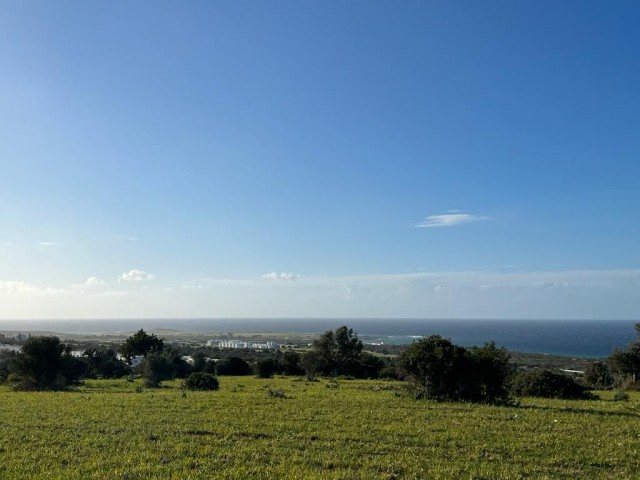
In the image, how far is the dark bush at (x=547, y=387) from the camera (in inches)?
1096

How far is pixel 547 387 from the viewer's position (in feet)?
92.3

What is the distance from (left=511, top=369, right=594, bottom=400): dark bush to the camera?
2783 cm

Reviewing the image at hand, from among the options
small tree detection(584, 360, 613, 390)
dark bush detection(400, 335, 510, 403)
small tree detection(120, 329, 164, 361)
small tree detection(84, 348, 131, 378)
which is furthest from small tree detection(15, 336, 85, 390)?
small tree detection(584, 360, 613, 390)

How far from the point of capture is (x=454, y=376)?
23359 millimetres

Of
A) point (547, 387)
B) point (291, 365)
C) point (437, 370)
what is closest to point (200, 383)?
point (437, 370)

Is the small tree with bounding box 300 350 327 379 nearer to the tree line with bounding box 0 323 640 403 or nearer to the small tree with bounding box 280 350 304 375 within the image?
the tree line with bounding box 0 323 640 403

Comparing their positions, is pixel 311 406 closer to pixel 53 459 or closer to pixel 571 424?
pixel 571 424

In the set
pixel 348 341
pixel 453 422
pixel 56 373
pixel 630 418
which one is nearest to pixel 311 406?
pixel 453 422

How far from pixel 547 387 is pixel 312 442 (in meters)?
20.2

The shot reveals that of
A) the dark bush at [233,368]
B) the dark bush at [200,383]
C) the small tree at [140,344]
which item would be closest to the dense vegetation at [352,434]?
the dark bush at [200,383]

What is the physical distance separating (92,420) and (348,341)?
44.3 m

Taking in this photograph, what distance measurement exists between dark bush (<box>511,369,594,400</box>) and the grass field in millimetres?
8187

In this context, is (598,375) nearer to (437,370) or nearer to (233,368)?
(437,370)

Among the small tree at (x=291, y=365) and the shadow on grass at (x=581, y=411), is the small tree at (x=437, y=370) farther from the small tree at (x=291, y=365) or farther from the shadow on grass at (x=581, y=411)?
the small tree at (x=291, y=365)
